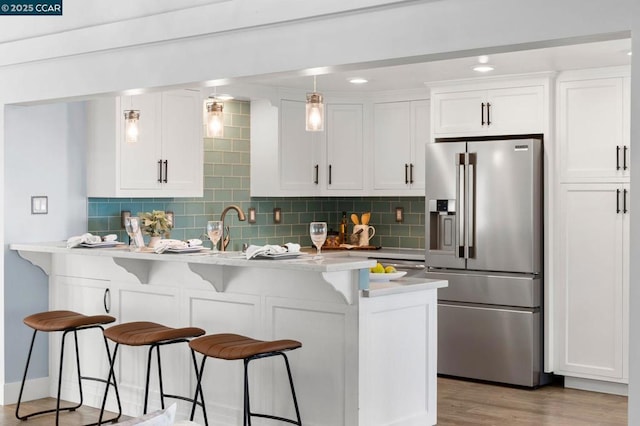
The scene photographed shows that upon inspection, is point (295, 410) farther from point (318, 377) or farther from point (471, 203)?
point (471, 203)

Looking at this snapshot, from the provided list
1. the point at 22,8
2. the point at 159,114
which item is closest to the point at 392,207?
the point at 159,114

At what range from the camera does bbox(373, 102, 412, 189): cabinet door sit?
7223mm

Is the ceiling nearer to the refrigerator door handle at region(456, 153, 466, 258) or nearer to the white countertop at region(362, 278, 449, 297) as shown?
the refrigerator door handle at region(456, 153, 466, 258)

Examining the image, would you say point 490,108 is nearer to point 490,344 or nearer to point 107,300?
point 490,344

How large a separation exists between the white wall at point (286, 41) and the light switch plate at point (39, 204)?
0.28m

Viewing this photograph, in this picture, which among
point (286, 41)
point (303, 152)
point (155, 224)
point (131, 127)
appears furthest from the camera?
point (303, 152)

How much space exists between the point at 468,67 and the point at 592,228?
4.69 feet

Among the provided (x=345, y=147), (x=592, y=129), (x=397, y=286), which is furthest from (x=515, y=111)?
(x=397, y=286)

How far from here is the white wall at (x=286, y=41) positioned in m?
3.18

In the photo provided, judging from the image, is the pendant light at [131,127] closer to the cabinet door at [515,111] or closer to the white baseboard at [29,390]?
the white baseboard at [29,390]

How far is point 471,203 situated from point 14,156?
3.18 metres

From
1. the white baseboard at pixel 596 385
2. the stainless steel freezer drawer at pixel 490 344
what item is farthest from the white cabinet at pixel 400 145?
the white baseboard at pixel 596 385

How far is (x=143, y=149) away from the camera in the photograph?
6.14m

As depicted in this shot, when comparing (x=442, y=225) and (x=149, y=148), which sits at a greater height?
(x=149, y=148)
